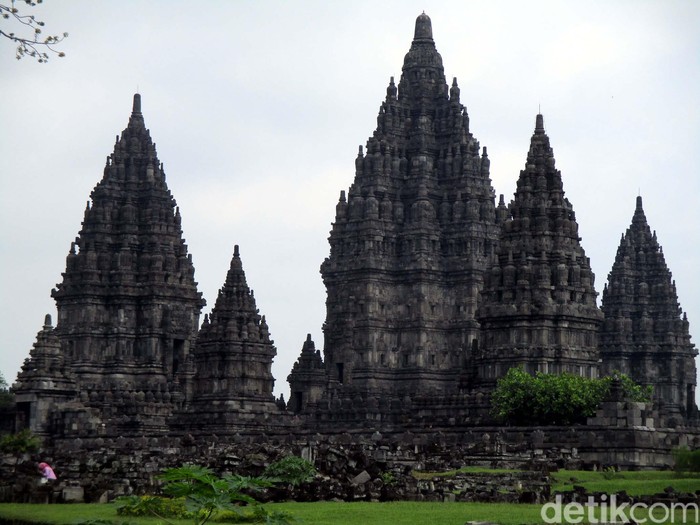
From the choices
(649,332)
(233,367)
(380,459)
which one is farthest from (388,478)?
(649,332)

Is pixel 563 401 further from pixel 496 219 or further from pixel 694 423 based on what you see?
pixel 496 219

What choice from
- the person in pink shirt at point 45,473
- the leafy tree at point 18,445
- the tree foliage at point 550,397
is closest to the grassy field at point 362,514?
the person in pink shirt at point 45,473

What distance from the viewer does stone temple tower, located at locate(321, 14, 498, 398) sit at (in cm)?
10838

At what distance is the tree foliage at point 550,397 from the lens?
81.6 metres

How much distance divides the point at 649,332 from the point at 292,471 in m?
68.3

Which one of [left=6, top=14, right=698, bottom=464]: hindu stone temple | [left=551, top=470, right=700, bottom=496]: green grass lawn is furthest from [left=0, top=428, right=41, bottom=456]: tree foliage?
[left=551, top=470, right=700, bottom=496]: green grass lawn

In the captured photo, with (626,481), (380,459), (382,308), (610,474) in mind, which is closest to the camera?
(626,481)

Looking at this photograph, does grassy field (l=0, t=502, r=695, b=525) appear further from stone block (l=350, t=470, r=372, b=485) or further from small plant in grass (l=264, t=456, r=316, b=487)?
stone block (l=350, t=470, r=372, b=485)

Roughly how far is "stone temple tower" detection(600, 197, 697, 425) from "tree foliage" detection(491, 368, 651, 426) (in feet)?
102

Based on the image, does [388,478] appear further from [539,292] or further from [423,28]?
[423,28]

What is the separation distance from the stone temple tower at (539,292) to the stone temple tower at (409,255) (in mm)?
13286

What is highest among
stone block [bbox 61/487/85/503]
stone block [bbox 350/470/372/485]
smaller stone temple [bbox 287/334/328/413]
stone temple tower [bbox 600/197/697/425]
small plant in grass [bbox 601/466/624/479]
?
stone temple tower [bbox 600/197/697/425]

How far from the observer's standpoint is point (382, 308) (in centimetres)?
10950

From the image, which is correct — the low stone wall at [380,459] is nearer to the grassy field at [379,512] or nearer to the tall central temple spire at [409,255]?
the grassy field at [379,512]
